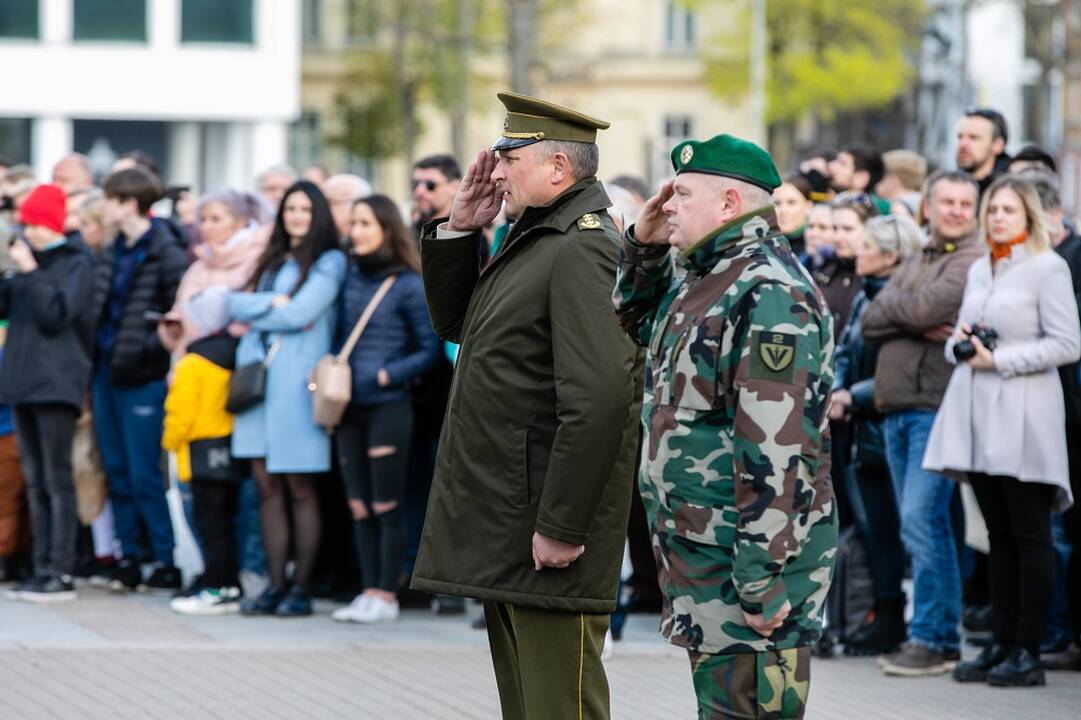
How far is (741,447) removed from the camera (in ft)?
16.0

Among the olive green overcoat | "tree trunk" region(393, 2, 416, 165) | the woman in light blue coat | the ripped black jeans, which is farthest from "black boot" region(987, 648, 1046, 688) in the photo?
"tree trunk" region(393, 2, 416, 165)

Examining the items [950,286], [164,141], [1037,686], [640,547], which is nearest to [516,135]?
[950,286]

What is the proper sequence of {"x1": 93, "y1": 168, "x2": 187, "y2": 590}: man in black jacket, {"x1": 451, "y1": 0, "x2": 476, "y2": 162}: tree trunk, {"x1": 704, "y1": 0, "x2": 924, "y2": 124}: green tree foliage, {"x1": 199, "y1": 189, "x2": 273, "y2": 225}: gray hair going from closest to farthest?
{"x1": 199, "y1": 189, "x2": 273, "y2": 225}: gray hair < {"x1": 93, "y1": 168, "x2": 187, "y2": 590}: man in black jacket < {"x1": 704, "y1": 0, "x2": 924, "y2": 124}: green tree foliage < {"x1": 451, "y1": 0, "x2": 476, "y2": 162}: tree trunk

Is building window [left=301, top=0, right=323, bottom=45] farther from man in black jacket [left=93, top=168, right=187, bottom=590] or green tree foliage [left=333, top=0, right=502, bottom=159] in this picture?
man in black jacket [left=93, top=168, right=187, bottom=590]

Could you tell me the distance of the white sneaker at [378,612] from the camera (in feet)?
31.4

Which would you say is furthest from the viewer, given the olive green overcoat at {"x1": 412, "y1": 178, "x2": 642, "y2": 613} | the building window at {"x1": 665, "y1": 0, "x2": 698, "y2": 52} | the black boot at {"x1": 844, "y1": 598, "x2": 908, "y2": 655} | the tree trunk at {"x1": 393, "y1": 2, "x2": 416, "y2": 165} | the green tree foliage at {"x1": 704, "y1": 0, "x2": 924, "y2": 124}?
the building window at {"x1": 665, "y1": 0, "x2": 698, "y2": 52}

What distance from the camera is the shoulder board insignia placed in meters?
5.50

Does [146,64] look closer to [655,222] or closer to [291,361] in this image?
[291,361]

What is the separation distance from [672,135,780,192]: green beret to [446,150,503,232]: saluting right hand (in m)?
0.75

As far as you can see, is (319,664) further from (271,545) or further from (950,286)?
(950,286)

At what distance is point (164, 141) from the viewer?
48.5 m

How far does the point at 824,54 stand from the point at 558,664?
44.2 metres

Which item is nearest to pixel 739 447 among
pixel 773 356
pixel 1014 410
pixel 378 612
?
pixel 773 356

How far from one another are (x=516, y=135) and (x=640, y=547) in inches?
185
